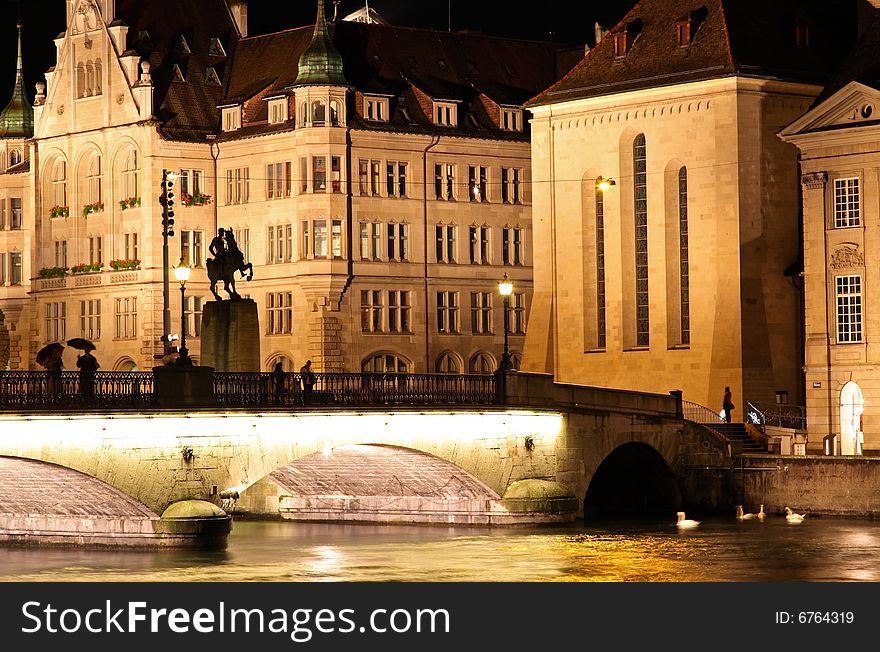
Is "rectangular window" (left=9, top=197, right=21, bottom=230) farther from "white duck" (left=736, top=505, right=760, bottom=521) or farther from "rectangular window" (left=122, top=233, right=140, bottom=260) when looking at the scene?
"white duck" (left=736, top=505, right=760, bottom=521)

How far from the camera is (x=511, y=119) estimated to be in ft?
329

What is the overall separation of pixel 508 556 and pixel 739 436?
1809 centimetres

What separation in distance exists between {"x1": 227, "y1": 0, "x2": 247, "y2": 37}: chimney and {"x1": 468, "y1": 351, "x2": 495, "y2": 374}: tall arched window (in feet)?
53.0

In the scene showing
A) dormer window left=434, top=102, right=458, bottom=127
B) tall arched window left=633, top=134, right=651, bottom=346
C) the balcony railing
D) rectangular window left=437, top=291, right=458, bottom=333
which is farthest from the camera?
dormer window left=434, top=102, right=458, bottom=127

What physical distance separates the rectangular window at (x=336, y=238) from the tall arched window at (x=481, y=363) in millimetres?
6964

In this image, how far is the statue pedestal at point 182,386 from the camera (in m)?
59.9

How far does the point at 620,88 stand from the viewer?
8606 centimetres

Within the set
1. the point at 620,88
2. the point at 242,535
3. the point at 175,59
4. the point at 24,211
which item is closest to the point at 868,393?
the point at 620,88

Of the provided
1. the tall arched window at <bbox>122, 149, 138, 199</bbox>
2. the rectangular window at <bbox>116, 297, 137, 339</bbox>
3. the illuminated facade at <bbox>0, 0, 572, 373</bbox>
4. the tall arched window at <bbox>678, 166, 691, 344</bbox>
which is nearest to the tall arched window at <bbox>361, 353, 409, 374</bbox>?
the illuminated facade at <bbox>0, 0, 572, 373</bbox>

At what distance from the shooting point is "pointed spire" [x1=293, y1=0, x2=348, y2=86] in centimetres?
9431

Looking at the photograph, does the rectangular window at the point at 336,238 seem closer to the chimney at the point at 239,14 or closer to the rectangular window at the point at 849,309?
the chimney at the point at 239,14

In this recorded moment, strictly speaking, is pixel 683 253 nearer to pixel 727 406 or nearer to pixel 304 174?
pixel 727 406

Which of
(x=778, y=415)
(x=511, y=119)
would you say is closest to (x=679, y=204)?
(x=778, y=415)

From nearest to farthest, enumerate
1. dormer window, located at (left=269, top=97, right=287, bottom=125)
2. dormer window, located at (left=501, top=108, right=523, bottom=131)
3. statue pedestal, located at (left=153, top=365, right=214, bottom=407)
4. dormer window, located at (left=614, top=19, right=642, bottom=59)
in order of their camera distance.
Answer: statue pedestal, located at (left=153, top=365, right=214, bottom=407), dormer window, located at (left=614, top=19, right=642, bottom=59), dormer window, located at (left=269, top=97, right=287, bottom=125), dormer window, located at (left=501, top=108, right=523, bottom=131)
